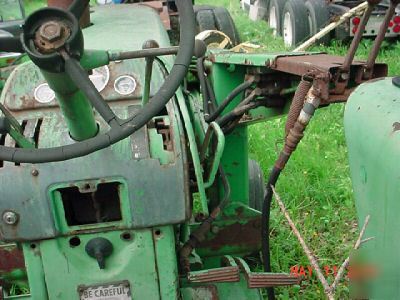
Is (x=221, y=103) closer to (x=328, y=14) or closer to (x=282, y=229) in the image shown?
(x=282, y=229)

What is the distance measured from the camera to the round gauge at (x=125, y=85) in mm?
2240

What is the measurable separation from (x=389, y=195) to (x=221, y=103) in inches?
49.7

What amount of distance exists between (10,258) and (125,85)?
2.59ft

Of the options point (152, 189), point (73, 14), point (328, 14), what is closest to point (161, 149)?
point (152, 189)

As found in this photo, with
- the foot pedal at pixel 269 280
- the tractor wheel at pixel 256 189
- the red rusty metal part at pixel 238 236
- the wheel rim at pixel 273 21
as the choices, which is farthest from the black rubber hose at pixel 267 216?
the wheel rim at pixel 273 21

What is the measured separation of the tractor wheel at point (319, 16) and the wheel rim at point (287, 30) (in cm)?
39

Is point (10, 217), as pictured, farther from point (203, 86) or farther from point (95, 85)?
point (203, 86)

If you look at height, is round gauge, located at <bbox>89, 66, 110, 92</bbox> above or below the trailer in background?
above

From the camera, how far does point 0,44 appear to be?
62.6 inches

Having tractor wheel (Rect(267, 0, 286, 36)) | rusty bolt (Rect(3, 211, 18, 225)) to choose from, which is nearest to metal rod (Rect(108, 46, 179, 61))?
rusty bolt (Rect(3, 211, 18, 225))

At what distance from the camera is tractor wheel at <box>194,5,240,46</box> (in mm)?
6988

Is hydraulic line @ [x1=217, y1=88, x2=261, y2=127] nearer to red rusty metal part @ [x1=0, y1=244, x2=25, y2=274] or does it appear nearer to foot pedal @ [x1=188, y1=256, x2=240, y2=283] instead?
foot pedal @ [x1=188, y1=256, x2=240, y2=283]

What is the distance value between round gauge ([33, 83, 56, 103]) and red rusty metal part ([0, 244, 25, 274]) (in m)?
0.57

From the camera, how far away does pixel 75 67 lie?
1.51 meters
